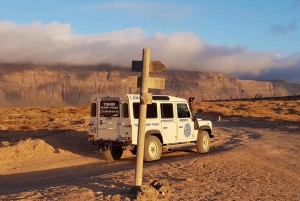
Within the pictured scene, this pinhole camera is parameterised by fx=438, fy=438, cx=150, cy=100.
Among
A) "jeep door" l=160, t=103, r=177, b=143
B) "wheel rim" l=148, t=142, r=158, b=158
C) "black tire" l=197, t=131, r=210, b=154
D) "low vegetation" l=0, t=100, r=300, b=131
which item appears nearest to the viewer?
"wheel rim" l=148, t=142, r=158, b=158

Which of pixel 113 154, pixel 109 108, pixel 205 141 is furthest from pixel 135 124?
pixel 205 141

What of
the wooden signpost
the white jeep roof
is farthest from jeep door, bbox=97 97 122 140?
the wooden signpost

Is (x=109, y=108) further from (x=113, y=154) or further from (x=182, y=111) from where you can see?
(x=182, y=111)

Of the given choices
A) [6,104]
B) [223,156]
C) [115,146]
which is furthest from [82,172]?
[6,104]

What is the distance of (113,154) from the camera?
16.3m

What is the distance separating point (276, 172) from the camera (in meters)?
12.2

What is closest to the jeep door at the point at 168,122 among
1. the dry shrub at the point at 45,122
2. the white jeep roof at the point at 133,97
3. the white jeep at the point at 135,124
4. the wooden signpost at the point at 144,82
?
the white jeep at the point at 135,124

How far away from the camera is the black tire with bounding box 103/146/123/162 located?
1577 centimetres

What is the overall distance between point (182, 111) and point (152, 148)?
207 cm

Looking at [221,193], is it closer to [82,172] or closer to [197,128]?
[82,172]

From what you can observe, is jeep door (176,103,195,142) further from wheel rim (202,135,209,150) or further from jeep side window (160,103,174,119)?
wheel rim (202,135,209,150)

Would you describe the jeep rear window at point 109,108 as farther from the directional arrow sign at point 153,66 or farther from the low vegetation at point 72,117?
the low vegetation at point 72,117

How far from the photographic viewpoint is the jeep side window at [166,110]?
50.7 ft

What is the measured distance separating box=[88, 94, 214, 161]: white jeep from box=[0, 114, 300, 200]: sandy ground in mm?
661
